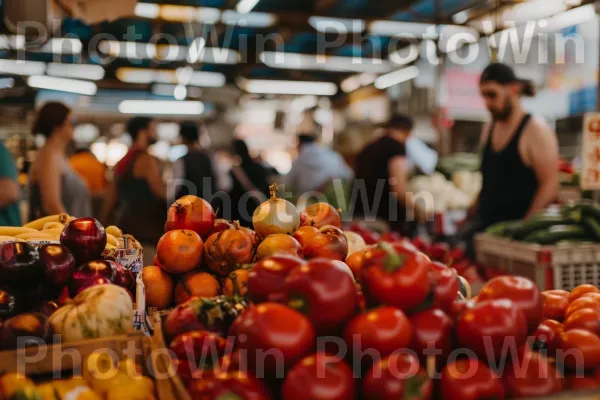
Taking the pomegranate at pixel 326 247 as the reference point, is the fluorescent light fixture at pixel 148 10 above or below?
above

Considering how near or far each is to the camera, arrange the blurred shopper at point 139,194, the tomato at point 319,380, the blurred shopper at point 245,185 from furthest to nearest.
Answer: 1. the blurred shopper at point 245,185
2. the blurred shopper at point 139,194
3. the tomato at point 319,380

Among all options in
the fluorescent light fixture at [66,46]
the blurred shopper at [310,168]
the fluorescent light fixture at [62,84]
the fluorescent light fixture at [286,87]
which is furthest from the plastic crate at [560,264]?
the fluorescent light fixture at [286,87]

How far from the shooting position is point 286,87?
13711 millimetres

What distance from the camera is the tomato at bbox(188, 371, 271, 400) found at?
1085mm

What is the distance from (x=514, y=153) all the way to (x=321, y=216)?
2616 millimetres

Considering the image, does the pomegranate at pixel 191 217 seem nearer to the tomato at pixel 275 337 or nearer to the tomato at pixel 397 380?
the tomato at pixel 275 337

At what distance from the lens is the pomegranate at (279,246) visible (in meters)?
1.70

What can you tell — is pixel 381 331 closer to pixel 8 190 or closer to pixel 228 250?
pixel 228 250

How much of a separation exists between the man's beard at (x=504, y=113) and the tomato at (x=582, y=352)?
313 centimetres

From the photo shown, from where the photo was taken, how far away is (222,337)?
1374 mm

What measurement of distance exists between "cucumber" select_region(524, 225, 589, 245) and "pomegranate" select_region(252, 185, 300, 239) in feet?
7.56

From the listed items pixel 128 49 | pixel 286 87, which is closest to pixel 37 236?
pixel 128 49

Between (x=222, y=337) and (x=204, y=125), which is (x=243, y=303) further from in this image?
(x=204, y=125)

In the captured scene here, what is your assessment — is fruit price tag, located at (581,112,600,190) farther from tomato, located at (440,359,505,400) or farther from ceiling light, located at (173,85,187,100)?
ceiling light, located at (173,85,187,100)
